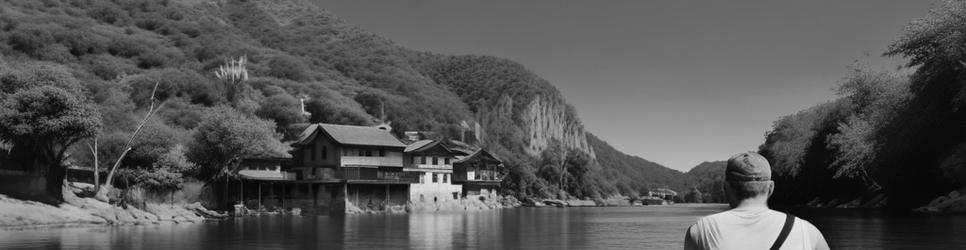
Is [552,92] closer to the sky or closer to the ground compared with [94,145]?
closer to the sky

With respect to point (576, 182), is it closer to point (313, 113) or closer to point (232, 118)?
point (313, 113)

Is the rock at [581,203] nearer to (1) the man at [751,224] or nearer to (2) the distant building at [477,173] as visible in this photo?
(2) the distant building at [477,173]

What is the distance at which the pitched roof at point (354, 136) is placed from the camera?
69.0 metres

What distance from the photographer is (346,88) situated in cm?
12700

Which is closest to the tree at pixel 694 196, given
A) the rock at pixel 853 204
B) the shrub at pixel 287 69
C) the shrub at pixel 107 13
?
the shrub at pixel 287 69

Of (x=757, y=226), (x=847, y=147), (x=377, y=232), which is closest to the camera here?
(x=757, y=226)

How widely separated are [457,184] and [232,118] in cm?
3006

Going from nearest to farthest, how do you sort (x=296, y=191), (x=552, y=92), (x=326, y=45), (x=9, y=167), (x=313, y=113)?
(x=9, y=167)
(x=296, y=191)
(x=313, y=113)
(x=326, y=45)
(x=552, y=92)

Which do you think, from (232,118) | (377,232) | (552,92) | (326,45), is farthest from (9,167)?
(552,92)

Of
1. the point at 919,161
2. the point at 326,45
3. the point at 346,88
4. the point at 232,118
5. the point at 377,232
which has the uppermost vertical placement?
the point at 326,45

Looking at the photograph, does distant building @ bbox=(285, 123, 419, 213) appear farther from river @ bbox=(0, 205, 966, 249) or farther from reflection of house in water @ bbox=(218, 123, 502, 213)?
river @ bbox=(0, 205, 966, 249)

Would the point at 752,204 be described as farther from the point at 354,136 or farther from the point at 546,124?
the point at 546,124

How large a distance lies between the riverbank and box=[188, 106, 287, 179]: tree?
584cm

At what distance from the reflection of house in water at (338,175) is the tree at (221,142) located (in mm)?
2614
